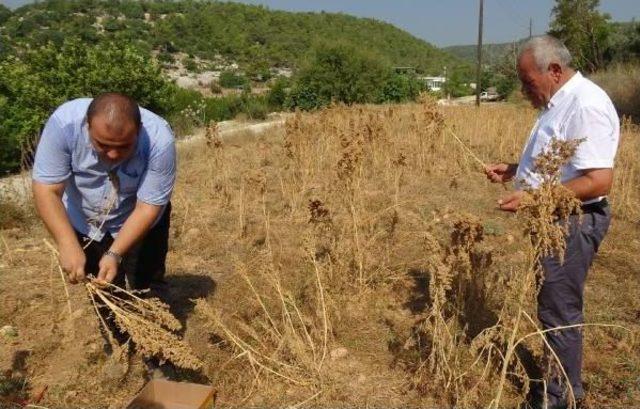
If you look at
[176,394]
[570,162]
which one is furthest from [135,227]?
[570,162]

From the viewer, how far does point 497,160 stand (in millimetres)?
8211

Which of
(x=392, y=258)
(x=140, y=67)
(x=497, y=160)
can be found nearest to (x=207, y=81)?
(x=140, y=67)

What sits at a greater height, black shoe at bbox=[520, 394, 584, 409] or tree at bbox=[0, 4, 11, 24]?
tree at bbox=[0, 4, 11, 24]

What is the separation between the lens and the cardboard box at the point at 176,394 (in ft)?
8.36

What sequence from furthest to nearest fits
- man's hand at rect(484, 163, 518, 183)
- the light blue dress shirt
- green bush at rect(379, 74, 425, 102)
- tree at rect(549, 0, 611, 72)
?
1. green bush at rect(379, 74, 425, 102)
2. tree at rect(549, 0, 611, 72)
3. man's hand at rect(484, 163, 518, 183)
4. the light blue dress shirt

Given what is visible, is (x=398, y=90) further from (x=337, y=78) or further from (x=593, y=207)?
(x=593, y=207)

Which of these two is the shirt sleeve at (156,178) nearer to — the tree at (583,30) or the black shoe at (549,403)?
the black shoe at (549,403)

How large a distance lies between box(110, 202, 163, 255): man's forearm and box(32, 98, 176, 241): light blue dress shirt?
0.13 ft

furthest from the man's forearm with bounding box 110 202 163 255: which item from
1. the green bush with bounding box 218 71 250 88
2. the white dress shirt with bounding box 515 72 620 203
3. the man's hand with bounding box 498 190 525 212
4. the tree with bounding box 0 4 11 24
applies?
the tree with bounding box 0 4 11 24

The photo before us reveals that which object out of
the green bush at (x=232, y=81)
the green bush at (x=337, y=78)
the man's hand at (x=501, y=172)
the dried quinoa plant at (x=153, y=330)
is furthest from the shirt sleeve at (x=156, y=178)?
the green bush at (x=232, y=81)

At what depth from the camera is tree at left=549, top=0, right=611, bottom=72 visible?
24.3m

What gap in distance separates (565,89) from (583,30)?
87.3 feet

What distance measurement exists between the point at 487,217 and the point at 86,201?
13.5 feet

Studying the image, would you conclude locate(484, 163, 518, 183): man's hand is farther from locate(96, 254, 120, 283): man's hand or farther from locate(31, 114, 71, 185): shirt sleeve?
locate(31, 114, 71, 185): shirt sleeve
